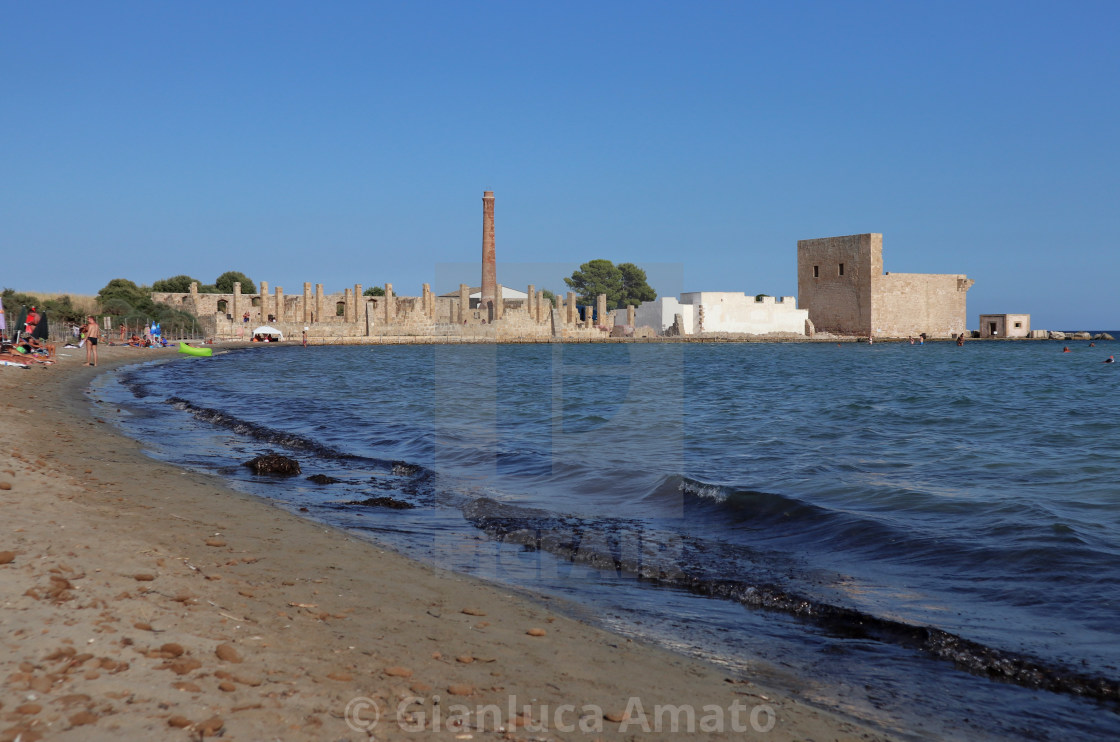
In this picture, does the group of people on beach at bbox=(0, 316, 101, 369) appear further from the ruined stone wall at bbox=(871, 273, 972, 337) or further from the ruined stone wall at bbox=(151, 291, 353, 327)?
the ruined stone wall at bbox=(871, 273, 972, 337)

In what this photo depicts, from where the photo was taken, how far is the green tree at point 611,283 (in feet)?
268

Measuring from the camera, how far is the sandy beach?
2.12 meters

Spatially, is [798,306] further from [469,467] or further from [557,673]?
[557,673]

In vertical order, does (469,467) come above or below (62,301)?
below

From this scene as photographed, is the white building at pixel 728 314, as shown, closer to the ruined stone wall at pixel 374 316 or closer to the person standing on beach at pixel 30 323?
the ruined stone wall at pixel 374 316

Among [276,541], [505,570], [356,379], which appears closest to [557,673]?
[505,570]

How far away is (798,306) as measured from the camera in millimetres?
66750

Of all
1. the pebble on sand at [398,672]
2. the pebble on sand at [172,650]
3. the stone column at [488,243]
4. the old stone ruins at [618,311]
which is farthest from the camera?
the stone column at [488,243]

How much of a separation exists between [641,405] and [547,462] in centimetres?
743

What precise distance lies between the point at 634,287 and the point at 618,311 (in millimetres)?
15836

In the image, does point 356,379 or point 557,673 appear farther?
point 356,379

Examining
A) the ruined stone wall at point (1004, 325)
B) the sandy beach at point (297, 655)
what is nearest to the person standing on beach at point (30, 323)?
the sandy beach at point (297, 655)

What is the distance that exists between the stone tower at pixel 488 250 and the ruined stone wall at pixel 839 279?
86.5 feet

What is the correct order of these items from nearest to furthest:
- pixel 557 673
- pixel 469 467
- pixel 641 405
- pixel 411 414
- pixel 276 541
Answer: pixel 557 673, pixel 276 541, pixel 469 467, pixel 411 414, pixel 641 405
